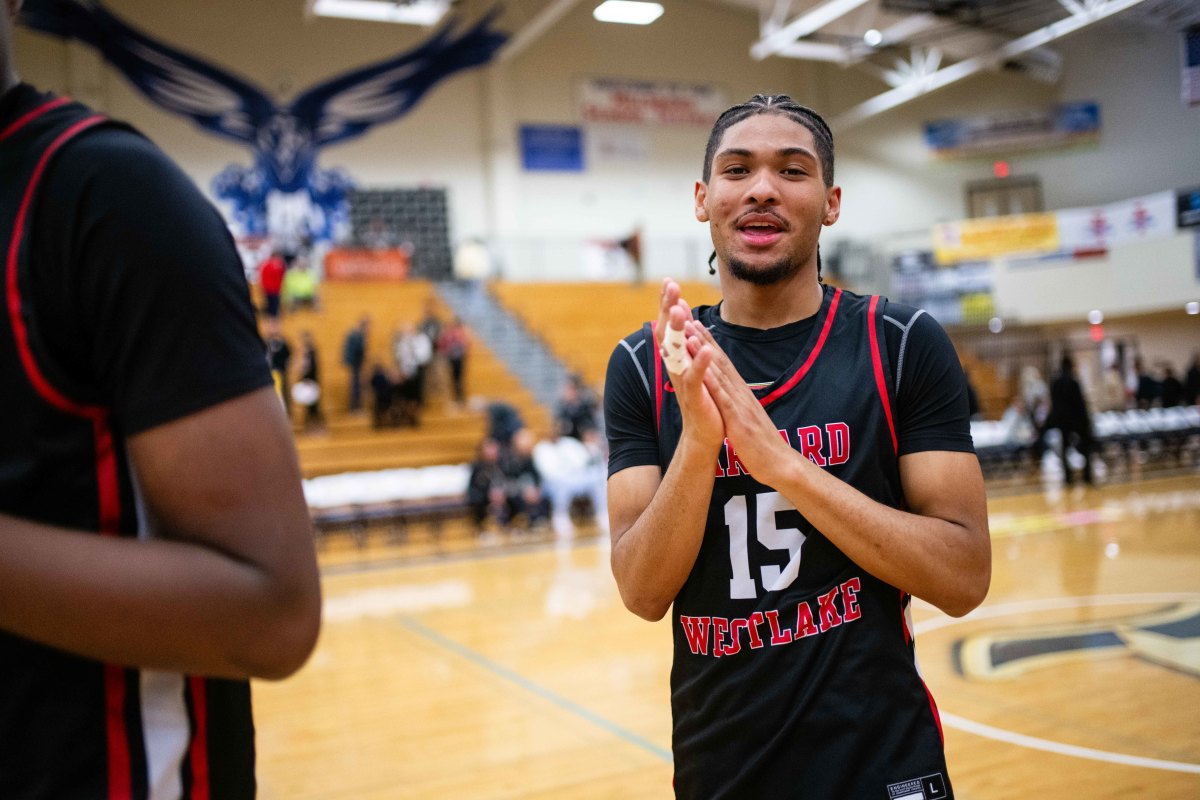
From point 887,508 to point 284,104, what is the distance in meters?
21.9

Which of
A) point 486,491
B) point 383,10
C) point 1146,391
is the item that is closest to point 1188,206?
point 486,491

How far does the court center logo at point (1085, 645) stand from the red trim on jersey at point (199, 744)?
4.98m

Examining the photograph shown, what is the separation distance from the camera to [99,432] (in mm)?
890

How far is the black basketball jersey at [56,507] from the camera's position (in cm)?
85

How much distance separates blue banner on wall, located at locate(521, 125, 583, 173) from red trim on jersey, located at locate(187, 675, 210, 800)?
77.1ft

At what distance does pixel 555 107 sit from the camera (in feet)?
78.1

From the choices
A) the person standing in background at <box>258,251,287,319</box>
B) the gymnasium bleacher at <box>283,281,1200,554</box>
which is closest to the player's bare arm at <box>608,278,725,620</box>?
the gymnasium bleacher at <box>283,281,1200,554</box>

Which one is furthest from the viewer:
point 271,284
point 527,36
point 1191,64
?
point 527,36

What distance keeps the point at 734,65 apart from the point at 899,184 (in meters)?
5.49

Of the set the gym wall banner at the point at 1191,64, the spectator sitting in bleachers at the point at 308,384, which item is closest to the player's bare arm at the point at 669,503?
the gym wall banner at the point at 1191,64

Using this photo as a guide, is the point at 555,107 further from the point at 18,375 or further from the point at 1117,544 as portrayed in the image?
the point at 18,375

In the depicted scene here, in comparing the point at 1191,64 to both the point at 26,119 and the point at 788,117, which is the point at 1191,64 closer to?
the point at 788,117

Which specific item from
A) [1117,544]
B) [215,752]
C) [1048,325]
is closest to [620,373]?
[215,752]

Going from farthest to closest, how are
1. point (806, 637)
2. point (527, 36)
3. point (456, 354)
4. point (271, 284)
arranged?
point (527, 36) → point (456, 354) → point (271, 284) → point (806, 637)
